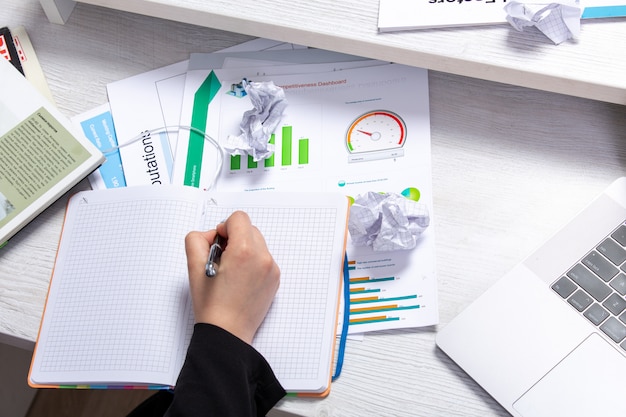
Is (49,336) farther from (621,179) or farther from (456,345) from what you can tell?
(621,179)

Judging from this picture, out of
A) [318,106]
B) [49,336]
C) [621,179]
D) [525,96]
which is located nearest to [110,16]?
[318,106]

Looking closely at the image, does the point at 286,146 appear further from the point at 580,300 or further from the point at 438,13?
the point at 580,300

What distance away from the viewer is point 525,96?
80 centimetres

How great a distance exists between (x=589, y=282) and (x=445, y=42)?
0.30m

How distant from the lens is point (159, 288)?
724 millimetres

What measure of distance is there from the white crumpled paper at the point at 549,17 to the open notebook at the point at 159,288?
28 centimetres

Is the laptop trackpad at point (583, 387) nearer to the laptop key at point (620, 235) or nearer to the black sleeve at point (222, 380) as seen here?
the laptop key at point (620, 235)

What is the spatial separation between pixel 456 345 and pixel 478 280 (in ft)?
0.26

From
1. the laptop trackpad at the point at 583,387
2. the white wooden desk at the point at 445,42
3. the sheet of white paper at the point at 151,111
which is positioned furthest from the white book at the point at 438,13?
the laptop trackpad at the point at 583,387

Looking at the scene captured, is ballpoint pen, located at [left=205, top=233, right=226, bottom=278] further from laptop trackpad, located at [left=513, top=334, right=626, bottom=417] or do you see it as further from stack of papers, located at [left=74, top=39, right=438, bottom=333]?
laptop trackpad, located at [left=513, top=334, right=626, bottom=417]

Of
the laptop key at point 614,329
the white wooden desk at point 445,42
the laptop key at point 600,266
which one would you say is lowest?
the laptop key at point 614,329

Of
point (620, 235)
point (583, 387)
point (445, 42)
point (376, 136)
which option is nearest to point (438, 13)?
point (445, 42)

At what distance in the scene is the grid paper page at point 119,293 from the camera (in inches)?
27.7

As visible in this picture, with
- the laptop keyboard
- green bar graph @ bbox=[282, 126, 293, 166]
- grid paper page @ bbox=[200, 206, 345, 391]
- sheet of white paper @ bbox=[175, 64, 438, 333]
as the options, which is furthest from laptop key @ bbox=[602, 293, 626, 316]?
green bar graph @ bbox=[282, 126, 293, 166]
